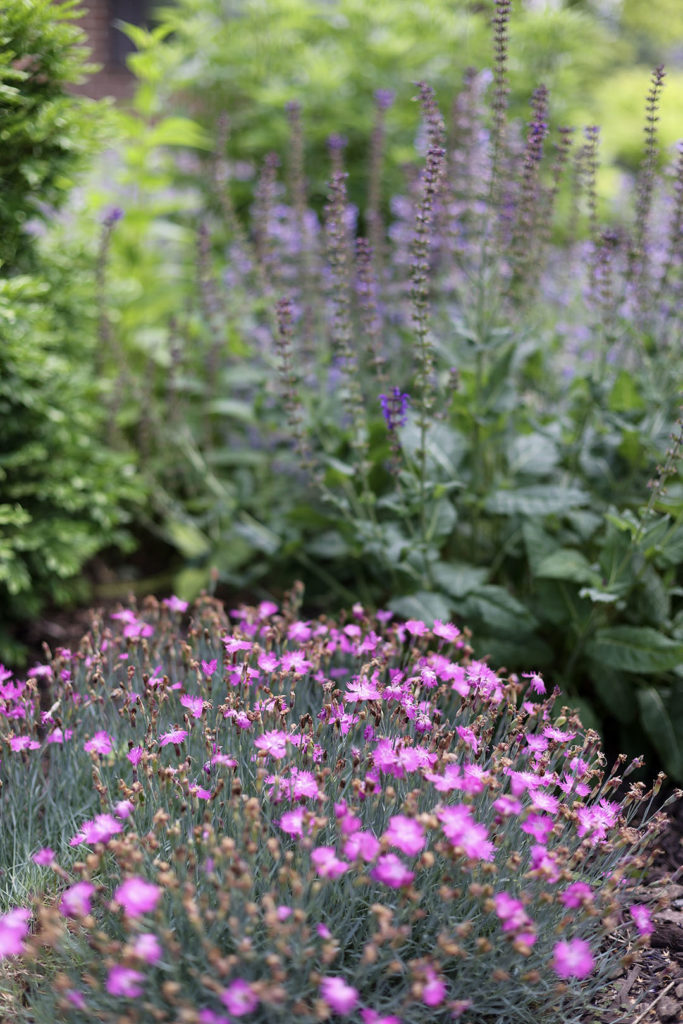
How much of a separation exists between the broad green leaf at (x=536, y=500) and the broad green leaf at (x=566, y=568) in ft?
0.49

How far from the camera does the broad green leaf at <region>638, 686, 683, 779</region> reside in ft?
8.29

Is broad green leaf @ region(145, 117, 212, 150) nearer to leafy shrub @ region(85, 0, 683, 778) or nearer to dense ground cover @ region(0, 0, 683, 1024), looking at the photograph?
dense ground cover @ region(0, 0, 683, 1024)

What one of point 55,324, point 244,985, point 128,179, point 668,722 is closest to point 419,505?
point 668,722

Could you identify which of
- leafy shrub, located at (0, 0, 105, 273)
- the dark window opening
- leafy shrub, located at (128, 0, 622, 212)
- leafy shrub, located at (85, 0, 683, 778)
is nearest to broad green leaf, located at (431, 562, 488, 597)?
leafy shrub, located at (85, 0, 683, 778)

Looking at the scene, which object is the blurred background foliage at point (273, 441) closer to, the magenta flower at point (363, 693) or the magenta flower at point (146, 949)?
the magenta flower at point (363, 693)

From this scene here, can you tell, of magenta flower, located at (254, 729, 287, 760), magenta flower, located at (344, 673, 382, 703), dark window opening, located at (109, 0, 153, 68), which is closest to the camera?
magenta flower, located at (254, 729, 287, 760)

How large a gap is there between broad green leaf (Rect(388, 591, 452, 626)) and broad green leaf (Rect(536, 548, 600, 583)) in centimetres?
31

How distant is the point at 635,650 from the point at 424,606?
0.64 m

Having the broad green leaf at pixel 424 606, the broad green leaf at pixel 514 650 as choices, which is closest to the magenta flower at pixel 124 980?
the broad green leaf at pixel 424 606

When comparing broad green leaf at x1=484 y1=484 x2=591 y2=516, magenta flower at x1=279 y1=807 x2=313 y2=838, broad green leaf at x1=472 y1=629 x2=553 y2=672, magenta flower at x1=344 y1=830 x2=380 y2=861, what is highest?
broad green leaf at x1=484 y1=484 x2=591 y2=516

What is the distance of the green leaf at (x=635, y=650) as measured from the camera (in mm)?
2414

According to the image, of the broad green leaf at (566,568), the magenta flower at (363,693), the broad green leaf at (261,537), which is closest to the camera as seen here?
the magenta flower at (363,693)

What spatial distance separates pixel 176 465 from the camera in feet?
12.7

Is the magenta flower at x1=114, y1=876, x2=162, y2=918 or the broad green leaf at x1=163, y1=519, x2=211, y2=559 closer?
the magenta flower at x1=114, y1=876, x2=162, y2=918
